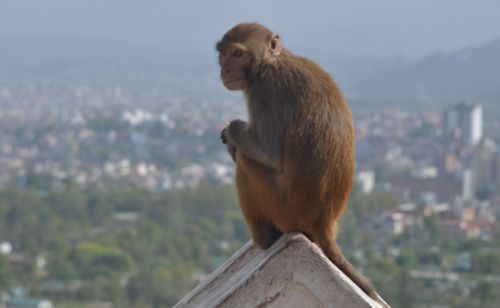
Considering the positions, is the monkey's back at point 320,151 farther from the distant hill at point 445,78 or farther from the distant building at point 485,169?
the distant hill at point 445,78

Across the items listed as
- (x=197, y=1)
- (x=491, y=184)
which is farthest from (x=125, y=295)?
(x=197, y=1)

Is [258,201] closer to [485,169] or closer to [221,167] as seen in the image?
[221,167]

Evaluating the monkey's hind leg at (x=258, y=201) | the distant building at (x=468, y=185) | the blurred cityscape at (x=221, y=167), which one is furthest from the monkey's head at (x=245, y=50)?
the distant building at (x=468, y=185)

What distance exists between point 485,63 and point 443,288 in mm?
71783

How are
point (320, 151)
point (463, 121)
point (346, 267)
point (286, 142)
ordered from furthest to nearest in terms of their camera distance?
1. point (463, 121)
2. point (286, 142)
3. point (320, 151)
4. point (346, 267)

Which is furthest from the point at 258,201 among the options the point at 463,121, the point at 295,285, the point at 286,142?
the point at 463,121

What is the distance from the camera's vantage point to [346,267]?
2.96 m

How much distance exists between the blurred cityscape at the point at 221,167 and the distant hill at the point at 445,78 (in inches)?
509

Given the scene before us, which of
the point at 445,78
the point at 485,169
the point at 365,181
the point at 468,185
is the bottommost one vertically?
the point at 445,78

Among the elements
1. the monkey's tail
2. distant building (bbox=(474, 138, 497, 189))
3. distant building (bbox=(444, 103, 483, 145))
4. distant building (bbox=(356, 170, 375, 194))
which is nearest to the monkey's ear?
the monkey's tail

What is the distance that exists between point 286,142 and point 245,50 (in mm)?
324

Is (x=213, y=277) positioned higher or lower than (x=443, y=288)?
higher

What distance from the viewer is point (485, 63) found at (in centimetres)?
10706

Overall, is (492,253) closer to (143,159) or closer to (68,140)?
(143,159)
